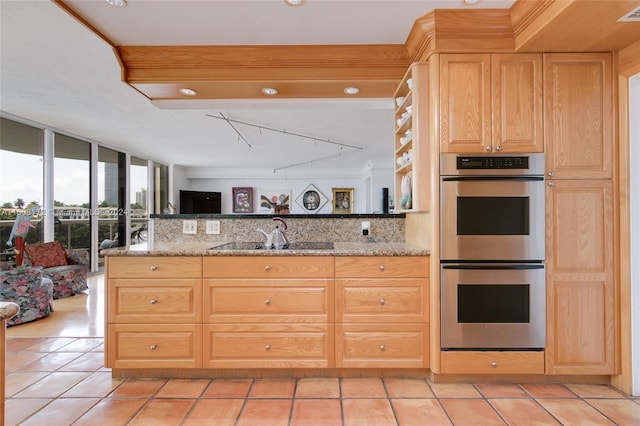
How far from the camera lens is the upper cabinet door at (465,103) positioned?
6.56 ft

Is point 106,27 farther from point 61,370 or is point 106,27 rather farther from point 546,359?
point 546,359

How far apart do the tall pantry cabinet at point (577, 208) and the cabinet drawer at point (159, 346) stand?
7.27ft

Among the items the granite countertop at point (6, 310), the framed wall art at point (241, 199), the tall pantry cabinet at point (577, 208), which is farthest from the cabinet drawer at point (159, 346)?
the framed wall art at point (241, 199)

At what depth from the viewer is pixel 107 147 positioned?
6.08 metres

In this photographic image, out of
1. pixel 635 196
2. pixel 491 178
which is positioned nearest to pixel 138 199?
pixel 491 178

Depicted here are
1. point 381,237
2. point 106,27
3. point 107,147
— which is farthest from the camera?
point 107,147

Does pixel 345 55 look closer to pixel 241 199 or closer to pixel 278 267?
pixel 278 267

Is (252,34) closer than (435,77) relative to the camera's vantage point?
No

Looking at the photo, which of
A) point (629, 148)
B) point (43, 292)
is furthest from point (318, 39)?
point (43, 292)

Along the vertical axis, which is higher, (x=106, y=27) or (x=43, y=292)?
(x=106, y=27)

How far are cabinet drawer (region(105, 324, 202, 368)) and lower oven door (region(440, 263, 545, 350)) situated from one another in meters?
1.57

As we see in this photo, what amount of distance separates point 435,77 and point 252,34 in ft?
4.04

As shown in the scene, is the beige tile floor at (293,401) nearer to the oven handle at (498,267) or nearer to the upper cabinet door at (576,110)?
the oven handle at (498,267)

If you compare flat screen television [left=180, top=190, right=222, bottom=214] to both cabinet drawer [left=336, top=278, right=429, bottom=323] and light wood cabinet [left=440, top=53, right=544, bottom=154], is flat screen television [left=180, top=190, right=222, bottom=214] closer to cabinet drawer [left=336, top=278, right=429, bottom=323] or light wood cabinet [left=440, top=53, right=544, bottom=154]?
cabinet drawer [left=336, top=278, right=429, bottom=323]
